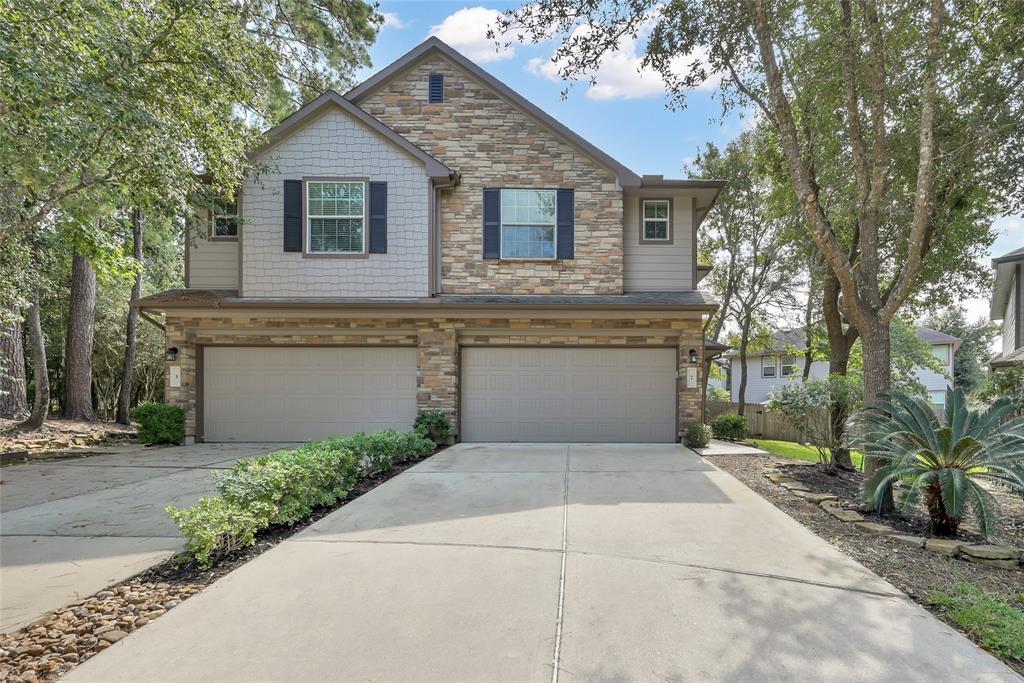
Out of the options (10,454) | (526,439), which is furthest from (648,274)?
(10,454)

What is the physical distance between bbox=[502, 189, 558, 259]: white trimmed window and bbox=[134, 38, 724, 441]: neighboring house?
1.2 inches

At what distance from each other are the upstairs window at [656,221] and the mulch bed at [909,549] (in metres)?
5.57

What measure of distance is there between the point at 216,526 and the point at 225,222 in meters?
→ 8.73

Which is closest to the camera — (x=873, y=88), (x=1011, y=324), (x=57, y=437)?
(x=873, y=88)

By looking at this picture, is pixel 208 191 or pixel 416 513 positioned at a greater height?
pixel 208 191

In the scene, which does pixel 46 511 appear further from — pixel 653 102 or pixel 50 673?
pixel 653 102

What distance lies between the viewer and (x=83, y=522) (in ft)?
16.2

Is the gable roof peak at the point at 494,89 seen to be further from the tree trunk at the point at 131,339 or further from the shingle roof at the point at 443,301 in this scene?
the tree trunk at the point at 131,339

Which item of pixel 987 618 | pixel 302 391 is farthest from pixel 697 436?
pixel 302 391

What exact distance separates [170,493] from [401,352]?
5.10 meters

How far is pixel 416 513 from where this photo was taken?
517cm

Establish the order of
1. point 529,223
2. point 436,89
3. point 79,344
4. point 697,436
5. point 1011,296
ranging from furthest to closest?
point 1011,296
point 79,344
point 436,89
point 529,223
point 697,436

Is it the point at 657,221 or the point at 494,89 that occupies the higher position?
the point at 494,89

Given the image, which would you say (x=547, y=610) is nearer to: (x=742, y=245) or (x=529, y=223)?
(x=529, y=223)
